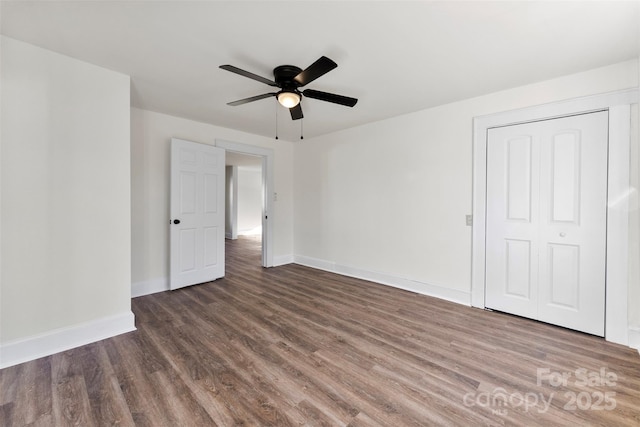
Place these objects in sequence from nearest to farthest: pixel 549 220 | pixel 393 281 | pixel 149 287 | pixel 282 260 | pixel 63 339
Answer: pixel 63 339 → pixel 549 220 → pixel 149 287 → pixel 393 281 → pixel 282 260

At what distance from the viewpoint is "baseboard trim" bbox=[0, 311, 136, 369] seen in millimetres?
1987

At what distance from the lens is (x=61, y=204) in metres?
2.19

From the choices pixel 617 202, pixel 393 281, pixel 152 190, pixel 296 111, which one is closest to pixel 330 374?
pixel 393 281

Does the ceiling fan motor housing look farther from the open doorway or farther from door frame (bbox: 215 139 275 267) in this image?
the open doorway

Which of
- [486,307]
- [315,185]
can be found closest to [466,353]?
[486,307]

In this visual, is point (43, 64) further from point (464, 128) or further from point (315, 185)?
point (464, 128)

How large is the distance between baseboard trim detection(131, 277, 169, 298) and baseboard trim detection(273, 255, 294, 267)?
6.02 feet

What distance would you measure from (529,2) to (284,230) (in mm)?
4405

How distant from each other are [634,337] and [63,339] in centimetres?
477

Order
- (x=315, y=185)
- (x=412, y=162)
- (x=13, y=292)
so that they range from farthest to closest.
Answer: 1. (x=315, y=185)
2. (x=412, y=162)
3. (x=13, y=292)

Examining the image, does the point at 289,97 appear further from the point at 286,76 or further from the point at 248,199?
the point at 248,199

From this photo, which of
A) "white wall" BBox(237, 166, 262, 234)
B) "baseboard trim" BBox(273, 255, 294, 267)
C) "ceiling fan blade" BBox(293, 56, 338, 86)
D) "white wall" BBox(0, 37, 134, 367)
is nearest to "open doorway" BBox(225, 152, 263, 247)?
"white wall" BBox(237, 166, 262, 234)

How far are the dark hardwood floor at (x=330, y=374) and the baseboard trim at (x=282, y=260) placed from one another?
2.01 metres

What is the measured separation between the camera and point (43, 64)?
2119mm
